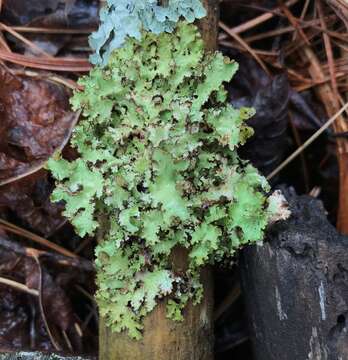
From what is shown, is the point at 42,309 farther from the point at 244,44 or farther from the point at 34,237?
the point at 244,44

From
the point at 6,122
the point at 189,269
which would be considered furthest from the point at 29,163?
the point at 189,269

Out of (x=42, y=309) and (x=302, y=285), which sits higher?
(x=42, y=309)

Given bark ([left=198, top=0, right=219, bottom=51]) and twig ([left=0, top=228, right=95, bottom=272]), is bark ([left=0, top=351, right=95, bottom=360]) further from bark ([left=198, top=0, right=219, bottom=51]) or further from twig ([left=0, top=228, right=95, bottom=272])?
Answer: bark ([left=198, top=0, right=219, bottom=51])

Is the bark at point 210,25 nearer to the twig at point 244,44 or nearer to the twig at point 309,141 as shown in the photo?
the twig at point 244,44

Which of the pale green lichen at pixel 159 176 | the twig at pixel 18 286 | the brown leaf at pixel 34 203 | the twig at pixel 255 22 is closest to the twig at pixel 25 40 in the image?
the brown leaf at pixel 34 203

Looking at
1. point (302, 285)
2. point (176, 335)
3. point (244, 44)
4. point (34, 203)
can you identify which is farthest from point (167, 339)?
point (244, 44)

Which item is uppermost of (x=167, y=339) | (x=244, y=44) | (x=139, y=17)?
(x=244, y=44)
